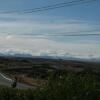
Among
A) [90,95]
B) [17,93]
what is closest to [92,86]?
[90,95]

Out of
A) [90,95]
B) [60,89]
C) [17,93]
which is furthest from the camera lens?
[17,93]

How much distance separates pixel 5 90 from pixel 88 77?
4.97 meters

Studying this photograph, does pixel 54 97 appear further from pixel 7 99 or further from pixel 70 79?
pixel 7 99

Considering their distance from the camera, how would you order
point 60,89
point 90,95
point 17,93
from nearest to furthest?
point 90,95 → point 60,89 → point 17,93

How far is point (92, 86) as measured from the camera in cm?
1312

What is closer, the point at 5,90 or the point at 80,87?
the point at 80,87

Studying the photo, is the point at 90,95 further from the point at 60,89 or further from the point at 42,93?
the point at 42,93

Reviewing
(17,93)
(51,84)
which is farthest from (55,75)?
(17,93)

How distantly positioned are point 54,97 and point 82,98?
1.28m

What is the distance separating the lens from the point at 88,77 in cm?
1366

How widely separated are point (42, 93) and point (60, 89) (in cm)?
94

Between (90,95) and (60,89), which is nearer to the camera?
(90,95)

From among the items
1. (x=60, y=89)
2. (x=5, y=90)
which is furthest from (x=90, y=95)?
(x=5, y=90)

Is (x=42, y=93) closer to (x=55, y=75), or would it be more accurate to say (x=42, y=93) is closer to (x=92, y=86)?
(x=55, y=75)
